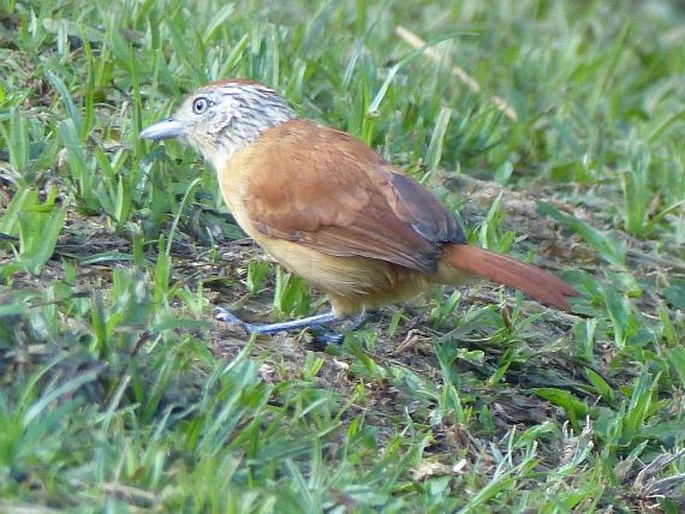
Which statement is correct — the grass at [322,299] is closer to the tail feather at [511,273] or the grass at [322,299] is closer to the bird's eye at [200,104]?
the bird's eye at [200,104]

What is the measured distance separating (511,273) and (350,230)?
23.8 inches

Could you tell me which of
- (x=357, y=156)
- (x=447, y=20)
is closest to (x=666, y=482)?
(x=357, y=156)

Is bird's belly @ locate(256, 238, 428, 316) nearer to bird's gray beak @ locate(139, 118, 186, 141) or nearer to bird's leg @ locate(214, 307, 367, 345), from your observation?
bird's leg @ locate(214, 307, 367, 345)

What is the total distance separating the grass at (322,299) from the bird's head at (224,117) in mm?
158

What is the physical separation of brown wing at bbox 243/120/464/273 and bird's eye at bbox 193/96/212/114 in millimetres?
521

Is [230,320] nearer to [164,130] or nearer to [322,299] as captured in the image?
[322,299]

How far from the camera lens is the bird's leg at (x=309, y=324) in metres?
5.08

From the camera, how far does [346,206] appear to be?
208 inches

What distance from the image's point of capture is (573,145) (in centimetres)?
759

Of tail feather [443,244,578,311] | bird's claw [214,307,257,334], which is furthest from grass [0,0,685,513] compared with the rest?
tail feather [443,244,578,311]

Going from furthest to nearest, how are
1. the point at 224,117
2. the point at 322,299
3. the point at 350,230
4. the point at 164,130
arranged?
the point at 224,117 < the point at 164,130 < the point at 322,299 < the point at 350,230

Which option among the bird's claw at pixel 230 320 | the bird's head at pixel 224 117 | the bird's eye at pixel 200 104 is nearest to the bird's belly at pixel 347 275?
the bird's claw at pixel 230 320

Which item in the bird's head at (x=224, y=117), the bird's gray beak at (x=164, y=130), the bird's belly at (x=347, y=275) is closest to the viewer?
the bird's belly at (x=347, y=275)

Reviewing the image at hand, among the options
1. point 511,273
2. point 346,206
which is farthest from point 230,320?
point 511,273
